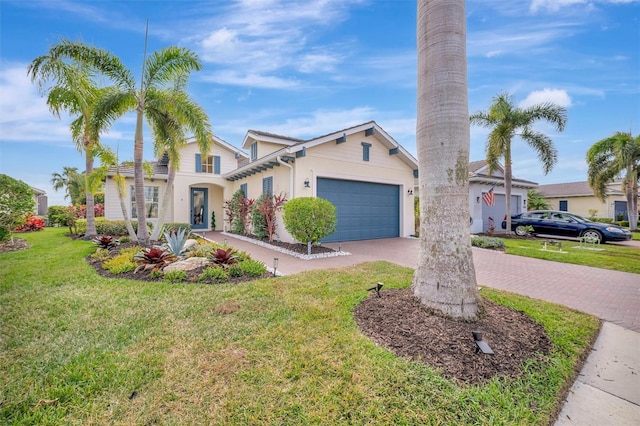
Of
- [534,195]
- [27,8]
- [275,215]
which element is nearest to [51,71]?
[27,8]

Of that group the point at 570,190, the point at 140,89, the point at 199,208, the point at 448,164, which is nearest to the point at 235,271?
the point at 448,164

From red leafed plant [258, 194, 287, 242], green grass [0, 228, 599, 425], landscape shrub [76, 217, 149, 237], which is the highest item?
red leafed plant [258, 194, 287, 242]

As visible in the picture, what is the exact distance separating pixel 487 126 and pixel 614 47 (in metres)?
8.44

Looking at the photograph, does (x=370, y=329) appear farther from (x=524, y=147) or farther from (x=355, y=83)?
(x=524, y=147)

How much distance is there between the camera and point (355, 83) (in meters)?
10.9

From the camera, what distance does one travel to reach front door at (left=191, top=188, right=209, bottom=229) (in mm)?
17266

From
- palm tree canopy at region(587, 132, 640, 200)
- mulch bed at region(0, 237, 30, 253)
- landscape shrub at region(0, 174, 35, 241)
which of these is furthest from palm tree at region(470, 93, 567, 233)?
landscape shrub at region(0, 174, 35, 241)

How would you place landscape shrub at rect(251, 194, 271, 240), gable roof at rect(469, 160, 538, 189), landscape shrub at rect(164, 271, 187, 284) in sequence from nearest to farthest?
landscape shrub at rect(164, 271, 187, 284) < landscape shrub at rect(251, 194, 271, 240) < gable roof at rect(469, 160, 538, 189)

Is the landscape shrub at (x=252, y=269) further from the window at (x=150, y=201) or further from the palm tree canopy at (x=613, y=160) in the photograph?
the palm tree canopy at (x=613, y=160)

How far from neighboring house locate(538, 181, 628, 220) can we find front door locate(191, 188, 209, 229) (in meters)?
32.8

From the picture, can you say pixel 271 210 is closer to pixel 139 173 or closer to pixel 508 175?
pixel 139 173

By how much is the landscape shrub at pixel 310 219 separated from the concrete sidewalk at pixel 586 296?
3.05 ft

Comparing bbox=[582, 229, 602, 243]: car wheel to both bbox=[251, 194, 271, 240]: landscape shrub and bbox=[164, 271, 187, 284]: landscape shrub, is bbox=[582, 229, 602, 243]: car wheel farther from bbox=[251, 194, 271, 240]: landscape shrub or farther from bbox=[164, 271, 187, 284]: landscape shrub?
bbox=[164, 271, 187, 284]: landscape shrub

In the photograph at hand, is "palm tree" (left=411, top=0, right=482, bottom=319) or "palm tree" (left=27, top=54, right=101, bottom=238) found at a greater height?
"palm tree" (left=27, top=54, right=101, bottom=238)
